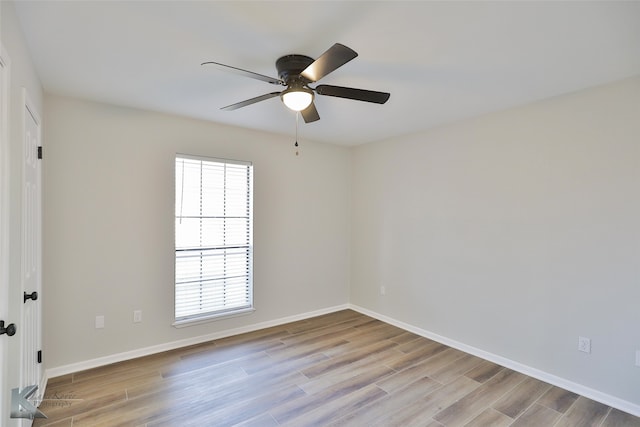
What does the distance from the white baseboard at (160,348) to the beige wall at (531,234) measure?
1470 millimetres

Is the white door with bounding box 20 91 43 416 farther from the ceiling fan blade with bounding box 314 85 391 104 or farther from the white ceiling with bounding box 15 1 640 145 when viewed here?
the ceiling fan blade with bounding box 314 85 391 104

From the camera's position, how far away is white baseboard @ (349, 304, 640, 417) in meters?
2.39

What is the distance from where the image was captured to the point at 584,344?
2.59 metres

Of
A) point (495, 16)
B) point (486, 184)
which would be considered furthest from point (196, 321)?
point (495, 16)

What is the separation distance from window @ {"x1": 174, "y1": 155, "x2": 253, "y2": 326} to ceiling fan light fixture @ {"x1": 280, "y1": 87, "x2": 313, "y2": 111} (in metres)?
1.88

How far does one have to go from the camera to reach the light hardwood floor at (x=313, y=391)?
2.25m

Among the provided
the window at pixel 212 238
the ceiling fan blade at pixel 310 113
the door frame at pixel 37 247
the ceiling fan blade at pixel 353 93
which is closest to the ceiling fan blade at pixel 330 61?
the ceiling fan blade at pixel 353 93

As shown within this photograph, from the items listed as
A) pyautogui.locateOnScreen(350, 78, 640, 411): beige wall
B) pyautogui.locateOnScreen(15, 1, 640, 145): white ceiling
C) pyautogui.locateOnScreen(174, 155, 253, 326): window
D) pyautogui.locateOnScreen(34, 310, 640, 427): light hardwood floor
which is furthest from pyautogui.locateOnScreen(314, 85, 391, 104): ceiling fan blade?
pyautogui.locateOnScreen(34, 310, 640, 427): light hardwood floor

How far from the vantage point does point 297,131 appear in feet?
12.9

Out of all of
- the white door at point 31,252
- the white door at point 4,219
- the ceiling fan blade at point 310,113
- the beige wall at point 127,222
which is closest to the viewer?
the white door at point 4,219

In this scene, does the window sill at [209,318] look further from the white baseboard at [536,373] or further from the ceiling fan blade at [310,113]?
the ceiling fan blade at [310,113]

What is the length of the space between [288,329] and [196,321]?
3.72ft

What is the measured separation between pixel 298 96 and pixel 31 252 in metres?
2.17

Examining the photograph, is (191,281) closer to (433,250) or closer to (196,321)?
(196,321)
